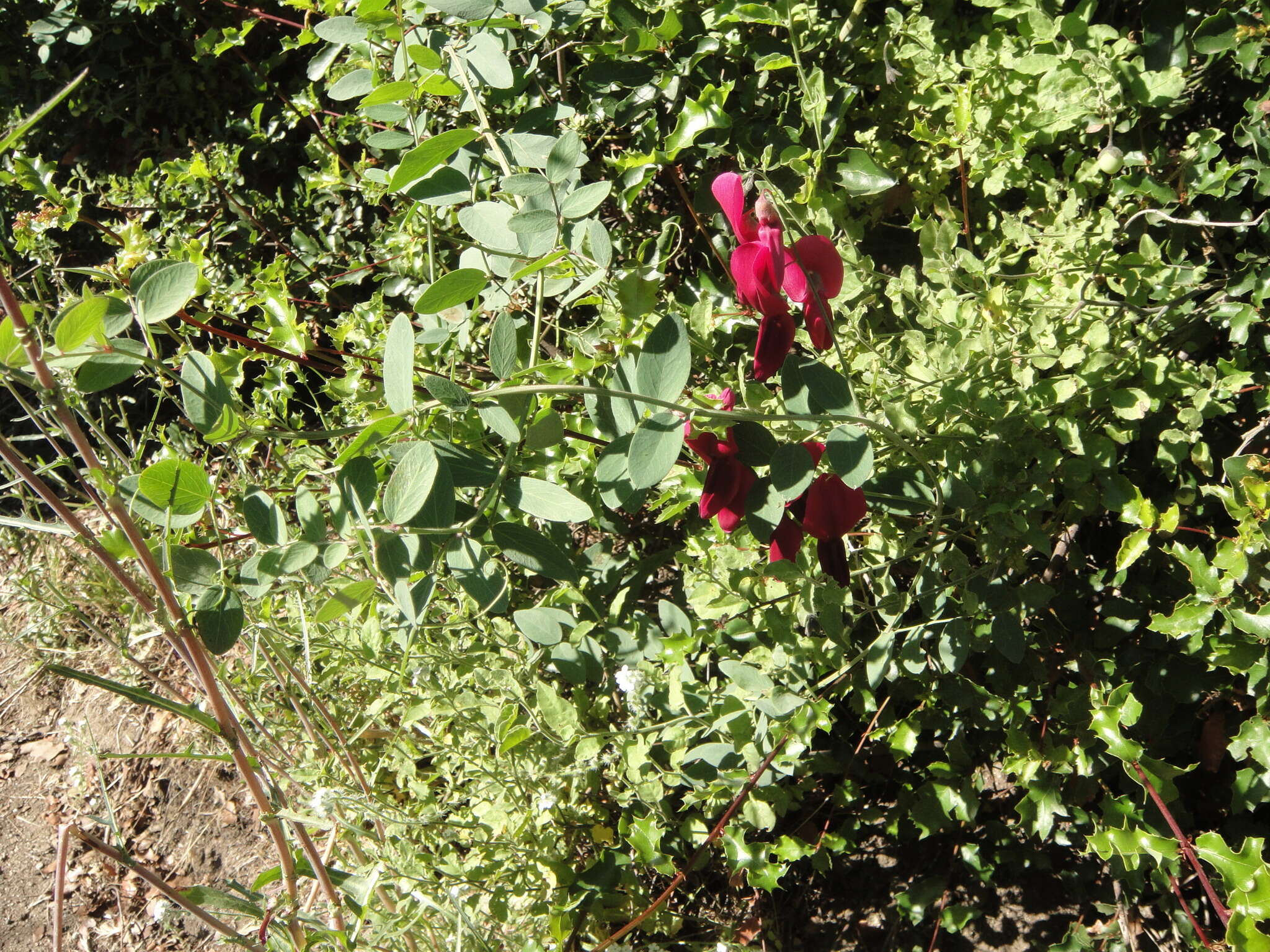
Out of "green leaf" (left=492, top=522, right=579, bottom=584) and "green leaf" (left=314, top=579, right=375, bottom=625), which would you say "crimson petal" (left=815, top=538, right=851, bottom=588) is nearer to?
"green leaf" (left=492, top=522, right=579, bottom=584)

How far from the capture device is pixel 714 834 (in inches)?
54.8

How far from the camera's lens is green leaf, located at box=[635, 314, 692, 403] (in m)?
0.90

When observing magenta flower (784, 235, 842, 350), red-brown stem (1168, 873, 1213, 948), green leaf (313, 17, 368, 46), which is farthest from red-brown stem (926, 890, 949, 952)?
green leaf (313, 17, 368, 46)

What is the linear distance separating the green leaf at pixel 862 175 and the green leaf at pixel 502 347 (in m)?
0.79

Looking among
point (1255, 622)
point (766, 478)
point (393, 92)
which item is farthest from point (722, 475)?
point (1255, 622)

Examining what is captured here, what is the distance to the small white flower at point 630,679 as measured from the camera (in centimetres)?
144

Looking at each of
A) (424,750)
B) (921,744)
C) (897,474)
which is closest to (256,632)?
(424,750)

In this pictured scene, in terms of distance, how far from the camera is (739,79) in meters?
1.71

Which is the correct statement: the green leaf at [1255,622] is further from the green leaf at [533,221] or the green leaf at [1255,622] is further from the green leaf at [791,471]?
the green leaf at [533,221]

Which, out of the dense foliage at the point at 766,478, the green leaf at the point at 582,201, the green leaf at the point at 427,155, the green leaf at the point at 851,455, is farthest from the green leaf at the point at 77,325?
the green leaf at the point at 851,455

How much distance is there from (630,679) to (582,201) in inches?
29.2

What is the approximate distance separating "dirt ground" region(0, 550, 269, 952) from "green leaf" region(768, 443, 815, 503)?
5.19ft

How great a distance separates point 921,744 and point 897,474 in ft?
2.17

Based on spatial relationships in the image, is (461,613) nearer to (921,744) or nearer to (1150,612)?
(921,744)
